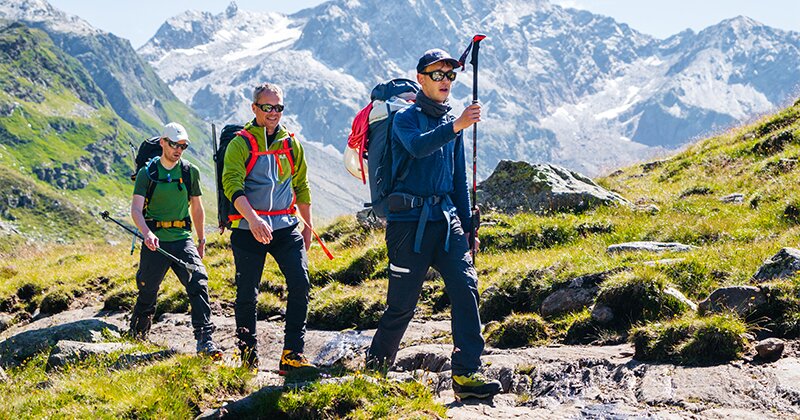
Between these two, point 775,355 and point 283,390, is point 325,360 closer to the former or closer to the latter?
point 283,390

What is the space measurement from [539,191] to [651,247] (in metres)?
5.53

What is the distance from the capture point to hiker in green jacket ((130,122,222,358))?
9.98m

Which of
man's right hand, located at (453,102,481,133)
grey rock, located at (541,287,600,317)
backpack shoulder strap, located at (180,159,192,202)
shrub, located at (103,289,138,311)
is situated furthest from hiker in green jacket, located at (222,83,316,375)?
shrub, located at (103,289,138,311)

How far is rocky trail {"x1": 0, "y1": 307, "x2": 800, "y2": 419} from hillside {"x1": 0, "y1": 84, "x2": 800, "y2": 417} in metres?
0.03

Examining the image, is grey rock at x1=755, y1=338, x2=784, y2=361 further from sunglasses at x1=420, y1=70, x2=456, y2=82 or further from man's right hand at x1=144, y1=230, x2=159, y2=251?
man's right hand at x1=144, y1=230, x2=159, y2=251

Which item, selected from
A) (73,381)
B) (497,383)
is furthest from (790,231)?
(73,381)

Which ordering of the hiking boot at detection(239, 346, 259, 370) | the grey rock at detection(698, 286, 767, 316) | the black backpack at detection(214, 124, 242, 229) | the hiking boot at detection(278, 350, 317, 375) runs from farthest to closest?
the black backpack at detection(214, 124, 242, 229)
the grey rock at detection(698, 286, 767, 316)
the hiking boot at detection(239, 346, 259, 370)
the hiking boot at detection(278, 350, 317, 375)

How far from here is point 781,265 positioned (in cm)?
942

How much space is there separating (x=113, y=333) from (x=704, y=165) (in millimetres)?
16371

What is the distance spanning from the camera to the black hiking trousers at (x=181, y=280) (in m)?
9.77

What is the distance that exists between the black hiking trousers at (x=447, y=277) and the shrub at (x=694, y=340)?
2.33 m

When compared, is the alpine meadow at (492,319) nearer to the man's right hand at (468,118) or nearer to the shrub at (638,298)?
the shrub at (638,298)

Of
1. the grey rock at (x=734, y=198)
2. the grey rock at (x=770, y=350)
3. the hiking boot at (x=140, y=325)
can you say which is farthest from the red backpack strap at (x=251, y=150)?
the grey rock at (x=734, y=198)

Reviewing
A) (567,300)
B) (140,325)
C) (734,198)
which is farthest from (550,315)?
(734,198)
